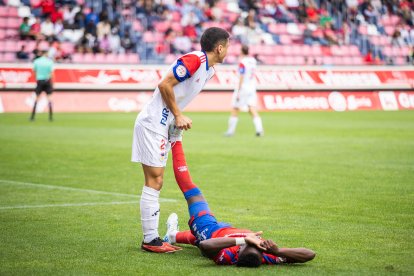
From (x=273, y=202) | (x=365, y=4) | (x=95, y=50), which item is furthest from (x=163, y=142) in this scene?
(x=365, y=4)

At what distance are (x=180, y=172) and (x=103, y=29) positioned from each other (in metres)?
27.2

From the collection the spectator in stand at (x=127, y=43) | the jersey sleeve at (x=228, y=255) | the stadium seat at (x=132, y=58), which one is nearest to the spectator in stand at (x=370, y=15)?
the spectator in stand at (x=127, y=43)

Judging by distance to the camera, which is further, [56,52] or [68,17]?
[68,17]

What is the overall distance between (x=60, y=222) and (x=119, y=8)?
91.9ft

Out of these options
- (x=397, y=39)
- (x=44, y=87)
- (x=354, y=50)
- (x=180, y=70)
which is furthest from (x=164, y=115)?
(x=397, y=39)

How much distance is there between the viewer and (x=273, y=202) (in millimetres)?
11055

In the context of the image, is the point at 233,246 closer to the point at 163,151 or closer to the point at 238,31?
the point at 163,151

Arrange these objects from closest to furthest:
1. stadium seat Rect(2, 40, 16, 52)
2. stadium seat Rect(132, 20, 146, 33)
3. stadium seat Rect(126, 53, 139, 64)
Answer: stadium seat Rect(2, 40, 16, 52), stadium seat Rect(126, 53, 139, 64), stadium seat Rect(132, 20, 146, 33)

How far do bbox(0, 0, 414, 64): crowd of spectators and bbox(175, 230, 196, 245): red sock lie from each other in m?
25.8

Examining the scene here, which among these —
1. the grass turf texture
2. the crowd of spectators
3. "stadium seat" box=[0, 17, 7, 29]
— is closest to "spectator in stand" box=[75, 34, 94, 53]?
the crowd of spectators

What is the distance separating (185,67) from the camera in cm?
768

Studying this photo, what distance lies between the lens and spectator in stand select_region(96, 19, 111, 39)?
34.5 m

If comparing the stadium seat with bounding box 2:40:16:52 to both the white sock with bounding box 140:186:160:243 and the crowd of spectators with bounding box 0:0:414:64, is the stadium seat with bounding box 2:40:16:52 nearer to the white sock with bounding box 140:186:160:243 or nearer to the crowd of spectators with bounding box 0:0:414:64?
the crowd of spectators with bounding box 0:0:414:64

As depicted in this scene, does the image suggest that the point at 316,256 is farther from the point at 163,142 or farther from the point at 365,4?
the point at 365,4
